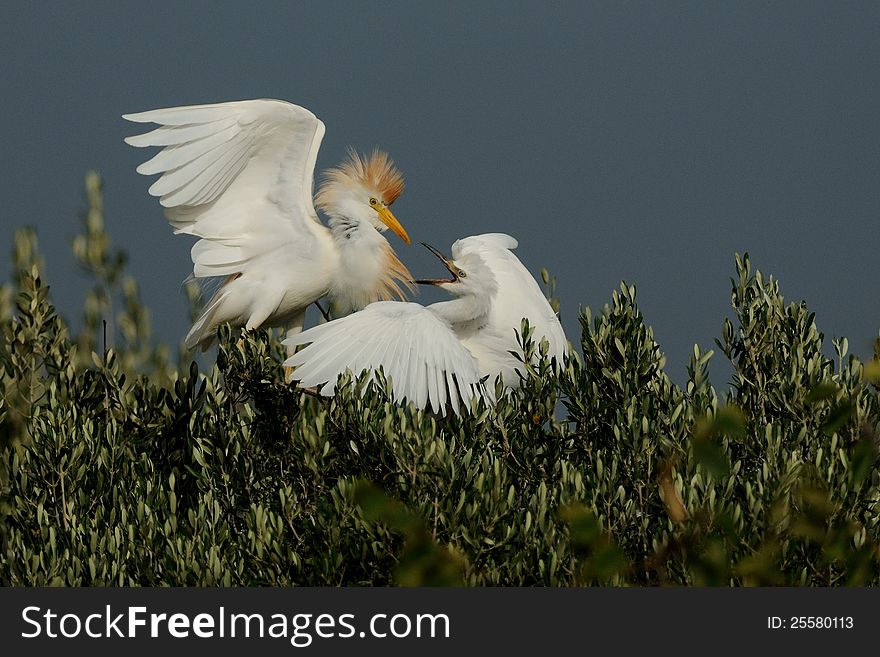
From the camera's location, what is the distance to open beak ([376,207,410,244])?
6.97 m

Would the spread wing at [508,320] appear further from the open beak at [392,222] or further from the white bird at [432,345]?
the open beak at [392,222]

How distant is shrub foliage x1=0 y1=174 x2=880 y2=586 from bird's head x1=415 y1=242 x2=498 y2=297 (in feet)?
3.08

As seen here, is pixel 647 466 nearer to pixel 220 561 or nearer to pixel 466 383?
pixel 466 383

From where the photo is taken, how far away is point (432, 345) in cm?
492

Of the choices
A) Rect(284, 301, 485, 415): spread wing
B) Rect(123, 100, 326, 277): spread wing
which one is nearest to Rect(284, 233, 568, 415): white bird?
Rect(284, 301, 485, 415): spread wing

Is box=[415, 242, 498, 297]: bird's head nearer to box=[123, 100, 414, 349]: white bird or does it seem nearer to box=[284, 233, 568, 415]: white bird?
box=[284, 233, 568, 415]: white bird

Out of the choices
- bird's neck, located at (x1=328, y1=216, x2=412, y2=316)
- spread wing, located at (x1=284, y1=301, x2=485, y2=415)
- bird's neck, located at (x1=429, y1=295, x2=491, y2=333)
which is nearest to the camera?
spread wing, located at (x1=284, y1=301, x2=485, y2=415)

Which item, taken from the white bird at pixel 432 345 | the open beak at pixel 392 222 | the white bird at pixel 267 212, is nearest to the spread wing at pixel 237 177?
the white bird at pixel 267 212

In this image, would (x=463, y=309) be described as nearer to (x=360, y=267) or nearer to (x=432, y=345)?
(x=432, y=345)

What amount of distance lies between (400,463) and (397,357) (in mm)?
1067

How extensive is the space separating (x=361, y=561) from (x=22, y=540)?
1435 millimetres

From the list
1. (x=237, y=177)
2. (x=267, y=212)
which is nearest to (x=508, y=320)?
(x=267, y=212)

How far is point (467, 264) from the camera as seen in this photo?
19.4ft

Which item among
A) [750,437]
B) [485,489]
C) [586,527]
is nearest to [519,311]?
[750,437]
